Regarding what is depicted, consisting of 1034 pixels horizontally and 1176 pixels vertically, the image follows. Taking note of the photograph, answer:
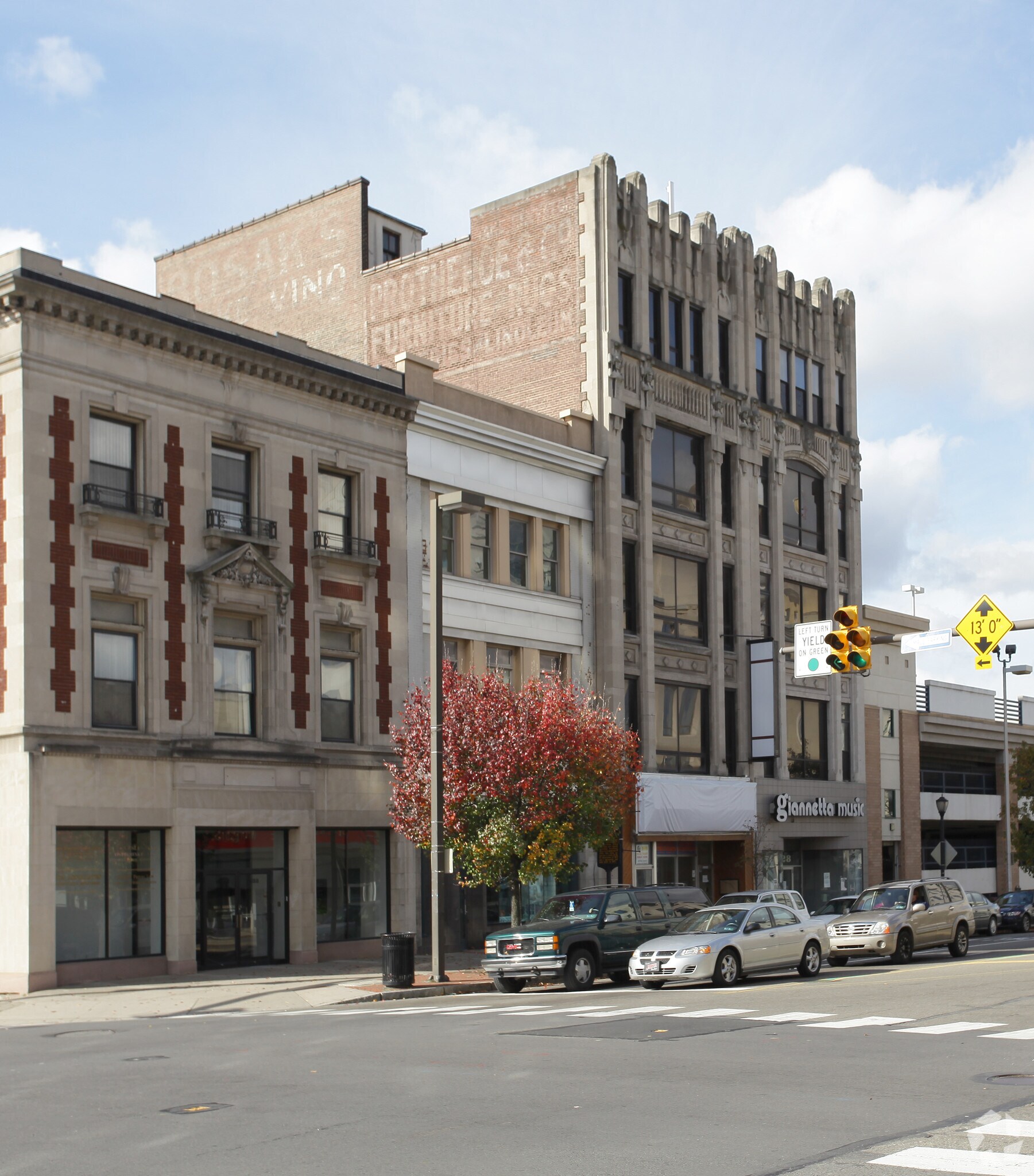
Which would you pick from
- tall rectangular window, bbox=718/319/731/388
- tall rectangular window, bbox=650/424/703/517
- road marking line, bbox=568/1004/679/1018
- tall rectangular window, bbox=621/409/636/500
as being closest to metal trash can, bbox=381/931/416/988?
road marking line, bbox=568/1004/679/1018

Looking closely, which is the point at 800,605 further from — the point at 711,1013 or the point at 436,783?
the point at 711,1013

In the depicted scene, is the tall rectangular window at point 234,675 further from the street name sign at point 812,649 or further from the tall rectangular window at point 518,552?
the street name sign at point 812,649

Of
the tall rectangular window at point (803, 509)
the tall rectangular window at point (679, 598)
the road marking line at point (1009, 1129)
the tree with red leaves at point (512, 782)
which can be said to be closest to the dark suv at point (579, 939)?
the tree with red leaves at point (512, 782)

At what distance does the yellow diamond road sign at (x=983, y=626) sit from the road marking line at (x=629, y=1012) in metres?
8.13

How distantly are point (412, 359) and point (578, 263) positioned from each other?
27.3ft

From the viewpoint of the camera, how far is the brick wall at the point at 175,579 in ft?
99.8

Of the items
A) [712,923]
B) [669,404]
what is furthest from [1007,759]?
[712,923]

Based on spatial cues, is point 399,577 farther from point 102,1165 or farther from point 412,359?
point 102,1165

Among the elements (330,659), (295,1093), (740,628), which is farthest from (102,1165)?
(740,628)

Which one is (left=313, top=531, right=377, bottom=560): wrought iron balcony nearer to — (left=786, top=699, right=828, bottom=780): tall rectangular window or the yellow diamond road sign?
the yellow diamond road sign

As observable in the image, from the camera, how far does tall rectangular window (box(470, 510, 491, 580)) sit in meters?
38.5

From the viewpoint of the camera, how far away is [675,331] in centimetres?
4606

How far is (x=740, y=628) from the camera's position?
155ft

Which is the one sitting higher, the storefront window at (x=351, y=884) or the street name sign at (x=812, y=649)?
the street name sign at (x=812, y=649)
